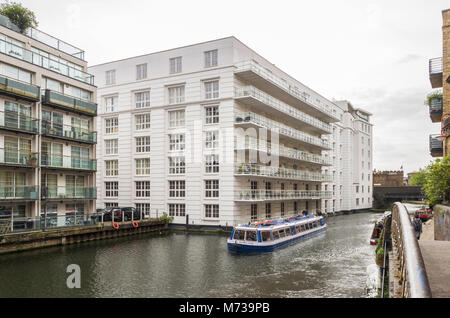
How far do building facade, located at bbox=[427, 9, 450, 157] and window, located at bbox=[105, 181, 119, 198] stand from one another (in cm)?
3256

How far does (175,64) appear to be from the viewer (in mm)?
38531

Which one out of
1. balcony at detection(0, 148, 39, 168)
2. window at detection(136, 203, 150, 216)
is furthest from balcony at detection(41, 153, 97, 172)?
window at detection(136, 203, 150, 216)

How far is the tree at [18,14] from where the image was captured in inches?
1121

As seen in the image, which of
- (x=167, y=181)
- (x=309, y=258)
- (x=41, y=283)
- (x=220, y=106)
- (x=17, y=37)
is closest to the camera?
(x=41, y=283)

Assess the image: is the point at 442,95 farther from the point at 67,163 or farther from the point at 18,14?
the point at 18,14

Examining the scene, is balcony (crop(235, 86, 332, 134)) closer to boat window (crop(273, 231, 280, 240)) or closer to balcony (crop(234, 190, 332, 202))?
balcony (crop(234, 190, 332, 202))

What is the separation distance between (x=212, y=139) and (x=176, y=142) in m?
4.50

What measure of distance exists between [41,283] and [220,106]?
23.3 meters

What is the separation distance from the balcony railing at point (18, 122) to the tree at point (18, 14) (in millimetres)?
7973

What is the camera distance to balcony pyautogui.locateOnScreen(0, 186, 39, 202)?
2428 centimetres

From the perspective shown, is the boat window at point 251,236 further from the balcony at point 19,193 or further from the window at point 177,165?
the balcony at point 19,193
